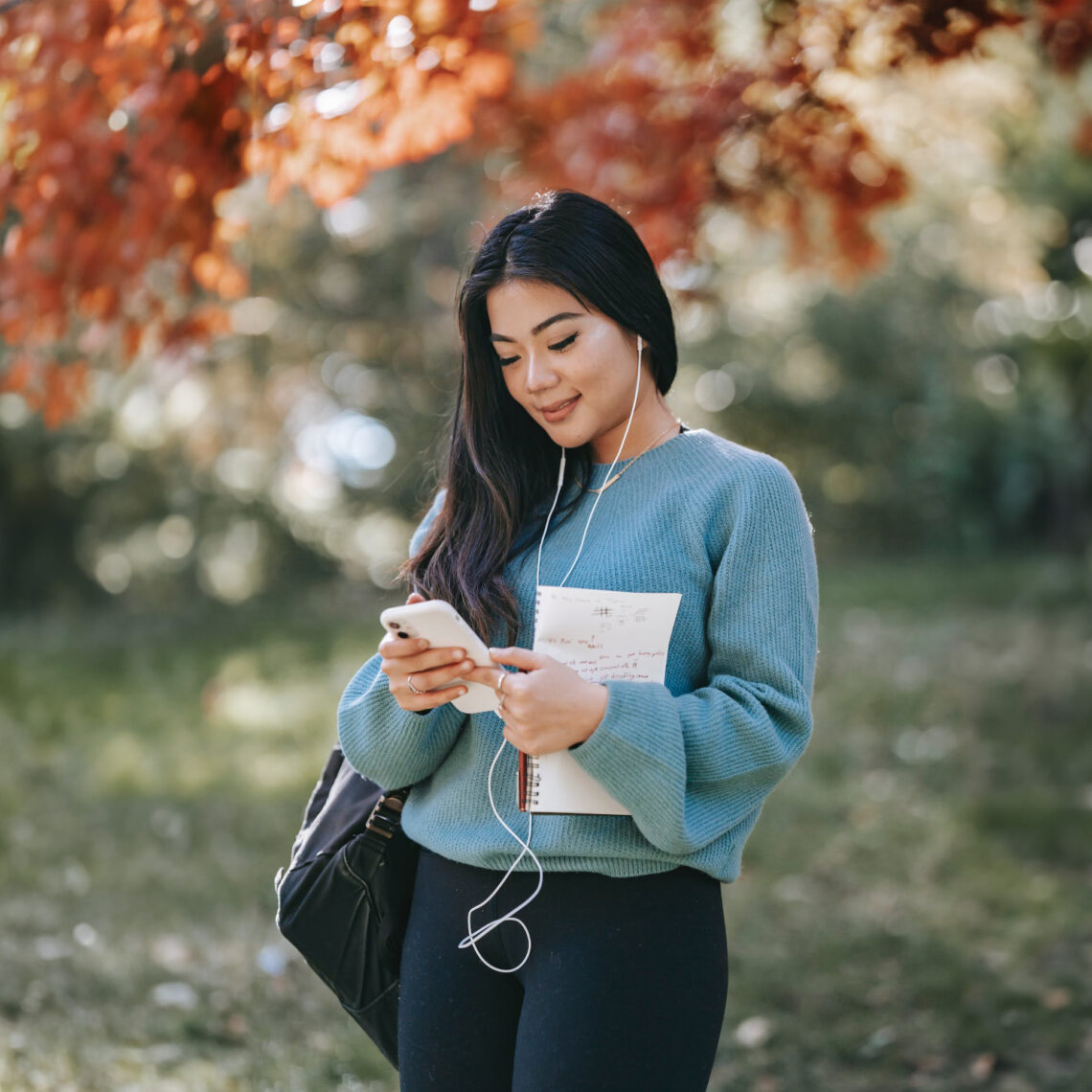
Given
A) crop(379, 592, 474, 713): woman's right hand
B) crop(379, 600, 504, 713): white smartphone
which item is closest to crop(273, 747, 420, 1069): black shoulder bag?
crop(379, 592, 474, 713): woman's right hand

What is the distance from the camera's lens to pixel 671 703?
1.66 metres

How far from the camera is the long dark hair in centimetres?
188

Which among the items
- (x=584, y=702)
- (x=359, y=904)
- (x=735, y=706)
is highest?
(x=584, y=702)

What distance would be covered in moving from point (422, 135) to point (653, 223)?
1.18m

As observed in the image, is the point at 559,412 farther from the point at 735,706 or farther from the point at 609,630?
the point at 735,706

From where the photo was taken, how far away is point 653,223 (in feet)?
14.0

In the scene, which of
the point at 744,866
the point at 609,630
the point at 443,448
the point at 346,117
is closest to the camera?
the point at 609,630

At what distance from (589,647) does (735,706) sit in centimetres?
23

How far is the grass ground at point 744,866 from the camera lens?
355 cm

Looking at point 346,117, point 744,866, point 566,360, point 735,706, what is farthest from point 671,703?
point 744,866

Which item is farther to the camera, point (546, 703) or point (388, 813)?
point (388, 813)

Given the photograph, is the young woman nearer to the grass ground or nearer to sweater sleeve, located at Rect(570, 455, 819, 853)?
sweater sleeve, located at Rect(570, 455, 819, 853)

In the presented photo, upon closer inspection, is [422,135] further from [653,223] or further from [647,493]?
[647,493]

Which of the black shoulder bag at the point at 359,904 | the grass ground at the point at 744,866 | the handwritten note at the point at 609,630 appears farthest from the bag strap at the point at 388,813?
the grass ground at the point at 744,866
